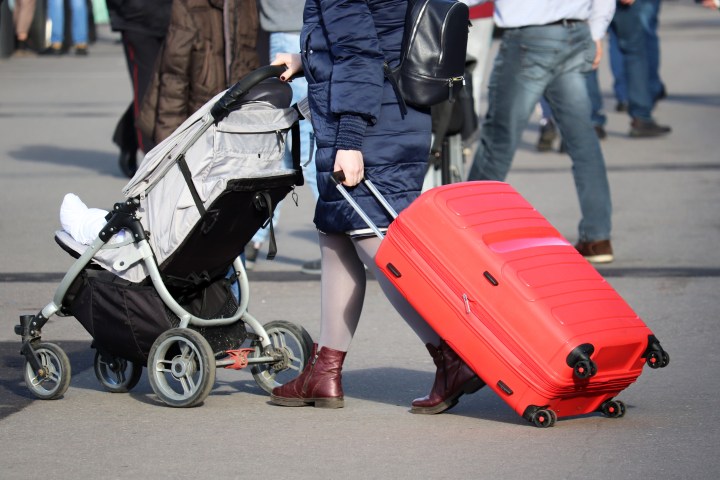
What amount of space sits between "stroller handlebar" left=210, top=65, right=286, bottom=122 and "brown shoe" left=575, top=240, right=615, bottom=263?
346 cm

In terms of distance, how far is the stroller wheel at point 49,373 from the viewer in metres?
5.37

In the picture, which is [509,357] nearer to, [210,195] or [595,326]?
[595,326]

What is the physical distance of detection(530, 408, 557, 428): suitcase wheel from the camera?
4730 mm

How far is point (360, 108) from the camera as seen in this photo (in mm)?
4805

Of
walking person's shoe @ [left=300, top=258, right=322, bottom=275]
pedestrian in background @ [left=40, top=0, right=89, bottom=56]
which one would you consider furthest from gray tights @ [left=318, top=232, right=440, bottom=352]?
pedestrian in background @ [left=40, top=0, right=89, bottom=56]

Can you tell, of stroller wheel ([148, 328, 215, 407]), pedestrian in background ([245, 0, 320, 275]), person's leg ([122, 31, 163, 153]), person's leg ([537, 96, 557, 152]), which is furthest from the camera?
person's leg ([537, 96, 557, 152])

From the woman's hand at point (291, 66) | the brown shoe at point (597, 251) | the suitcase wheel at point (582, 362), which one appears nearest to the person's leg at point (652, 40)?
the brown shoe at point (597, 251)

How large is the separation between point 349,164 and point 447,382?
83 centimetres

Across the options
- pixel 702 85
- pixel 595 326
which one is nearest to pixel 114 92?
pixel 702 85

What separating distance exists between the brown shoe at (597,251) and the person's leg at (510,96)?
0.62 meters

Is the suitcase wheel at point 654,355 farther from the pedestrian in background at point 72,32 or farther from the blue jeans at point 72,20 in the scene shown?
the pedestrian in background at point 72,32

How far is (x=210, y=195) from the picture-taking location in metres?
5.11

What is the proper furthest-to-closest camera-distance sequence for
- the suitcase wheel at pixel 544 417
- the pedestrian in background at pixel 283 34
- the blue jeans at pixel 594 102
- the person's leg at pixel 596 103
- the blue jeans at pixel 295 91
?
the person's leg at pixel 596 103 → the blue jeans at pixel 594 102 → the blue jeans at pixel 295 91 → the pedestrian in background at pixel 283 34 → the suitcase wheel at pixel 544 417

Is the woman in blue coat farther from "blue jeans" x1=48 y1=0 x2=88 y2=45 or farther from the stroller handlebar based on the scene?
"blue jeans" x1=48 y1=0 x2=88 y2=45
